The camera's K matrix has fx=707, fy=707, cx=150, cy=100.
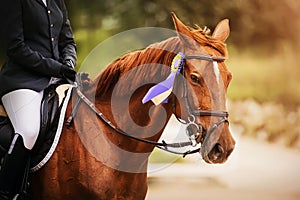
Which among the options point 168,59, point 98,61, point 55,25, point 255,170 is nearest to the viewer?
point 168,59

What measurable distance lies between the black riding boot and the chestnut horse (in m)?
0.08

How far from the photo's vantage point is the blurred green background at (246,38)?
185 inches

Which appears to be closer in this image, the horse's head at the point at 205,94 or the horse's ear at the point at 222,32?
the horse's head at the point at 205,94

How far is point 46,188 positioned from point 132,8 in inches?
86.5

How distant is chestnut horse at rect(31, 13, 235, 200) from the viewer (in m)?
2.59

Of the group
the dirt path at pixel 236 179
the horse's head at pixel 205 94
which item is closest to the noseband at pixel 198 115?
the horse's head at pixel 205 94

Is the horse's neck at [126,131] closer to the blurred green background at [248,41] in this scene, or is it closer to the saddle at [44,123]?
the saddle at [44,123]

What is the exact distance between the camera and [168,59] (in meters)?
2.62

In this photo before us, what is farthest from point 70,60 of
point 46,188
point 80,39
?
point 80,39

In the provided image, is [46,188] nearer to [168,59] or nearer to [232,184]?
[168,59]

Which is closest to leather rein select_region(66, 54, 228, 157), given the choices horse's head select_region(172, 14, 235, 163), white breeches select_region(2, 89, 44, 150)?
horse's head select_region(172, 14, 235, 163)

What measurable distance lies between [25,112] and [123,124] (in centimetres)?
38

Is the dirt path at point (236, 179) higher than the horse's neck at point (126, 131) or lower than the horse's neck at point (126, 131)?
higher

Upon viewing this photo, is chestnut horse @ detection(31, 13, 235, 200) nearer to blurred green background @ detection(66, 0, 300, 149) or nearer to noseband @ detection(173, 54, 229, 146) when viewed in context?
noseband @ detection(173, 54, 229, 146)
